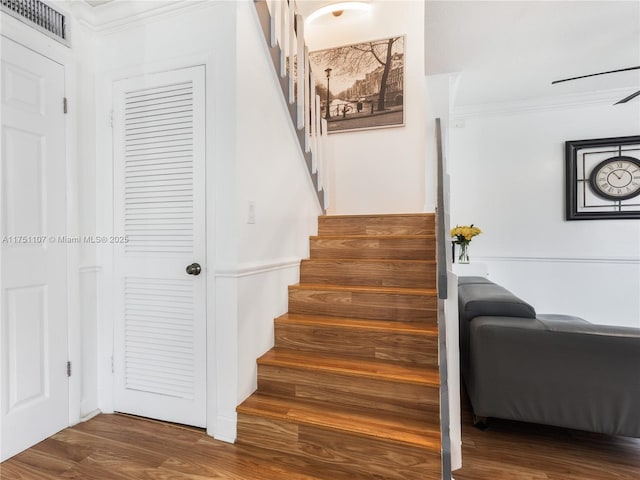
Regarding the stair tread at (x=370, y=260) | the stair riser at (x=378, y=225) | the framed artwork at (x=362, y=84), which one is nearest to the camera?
the stair tread at (x=370, y=260)

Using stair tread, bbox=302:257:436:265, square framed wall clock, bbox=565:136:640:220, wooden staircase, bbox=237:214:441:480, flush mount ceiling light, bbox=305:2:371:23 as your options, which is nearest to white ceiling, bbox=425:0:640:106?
square framed wall clock, bbox=565:136:640:220

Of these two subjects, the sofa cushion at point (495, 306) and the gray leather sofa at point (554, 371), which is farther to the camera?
the sofa cushion at point (495, 306)

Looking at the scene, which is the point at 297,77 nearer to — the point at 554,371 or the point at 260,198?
the point at 260,198

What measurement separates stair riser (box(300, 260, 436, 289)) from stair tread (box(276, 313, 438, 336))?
1.04ft

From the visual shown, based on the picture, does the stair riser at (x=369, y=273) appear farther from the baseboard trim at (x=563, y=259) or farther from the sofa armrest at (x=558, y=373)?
the baseboard trim at (x=563, y=259)

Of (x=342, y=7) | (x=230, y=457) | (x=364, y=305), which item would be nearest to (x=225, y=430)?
(x=230, y=457)

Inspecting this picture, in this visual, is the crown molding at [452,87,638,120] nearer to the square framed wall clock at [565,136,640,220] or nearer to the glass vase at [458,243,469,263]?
the square framed wall clock at [565,136,640,220]

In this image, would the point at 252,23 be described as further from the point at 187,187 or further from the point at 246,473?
the point at 246,473

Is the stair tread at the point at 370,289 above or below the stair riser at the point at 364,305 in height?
above

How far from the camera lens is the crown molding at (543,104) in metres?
3.50

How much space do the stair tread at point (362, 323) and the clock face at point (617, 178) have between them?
9.40 feet

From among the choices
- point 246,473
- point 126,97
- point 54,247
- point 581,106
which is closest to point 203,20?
point 126,97

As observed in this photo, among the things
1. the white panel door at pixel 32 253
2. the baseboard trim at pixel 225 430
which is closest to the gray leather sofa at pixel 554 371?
the baseboard trim at pixel 225 430

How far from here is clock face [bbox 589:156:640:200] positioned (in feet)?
11.3
